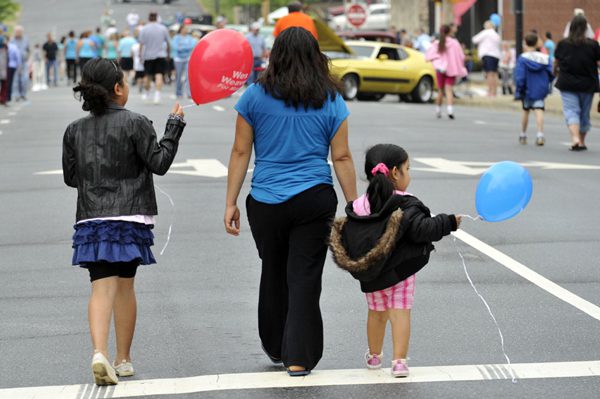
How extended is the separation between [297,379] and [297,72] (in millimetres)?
1430

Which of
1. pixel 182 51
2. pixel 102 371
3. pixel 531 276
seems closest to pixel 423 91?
pixel 182 51

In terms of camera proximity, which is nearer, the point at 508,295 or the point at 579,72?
the point at 508,295

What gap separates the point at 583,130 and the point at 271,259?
1288 cm

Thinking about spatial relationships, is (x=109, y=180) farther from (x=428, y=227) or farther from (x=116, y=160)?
(x=428, y=227)

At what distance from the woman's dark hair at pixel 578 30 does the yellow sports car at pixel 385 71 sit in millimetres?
14308

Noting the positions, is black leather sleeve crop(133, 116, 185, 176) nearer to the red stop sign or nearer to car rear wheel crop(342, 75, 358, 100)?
car rear wheel crop(342, 75, 358, 100)

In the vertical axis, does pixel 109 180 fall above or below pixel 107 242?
above

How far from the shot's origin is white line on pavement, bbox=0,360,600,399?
6266 millimetres

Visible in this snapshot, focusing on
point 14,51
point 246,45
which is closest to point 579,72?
point 246,45

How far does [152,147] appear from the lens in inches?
252

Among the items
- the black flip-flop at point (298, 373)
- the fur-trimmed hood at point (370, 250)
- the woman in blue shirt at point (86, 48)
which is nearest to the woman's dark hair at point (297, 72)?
the fur-trimmed hood at point (370, 250)

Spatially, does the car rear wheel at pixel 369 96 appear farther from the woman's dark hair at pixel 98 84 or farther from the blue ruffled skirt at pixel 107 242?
the blue ruffled skirt at pixel 107 242

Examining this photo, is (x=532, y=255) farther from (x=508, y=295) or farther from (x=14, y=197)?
(x=14, y=197)

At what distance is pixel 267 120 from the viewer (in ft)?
21.2
